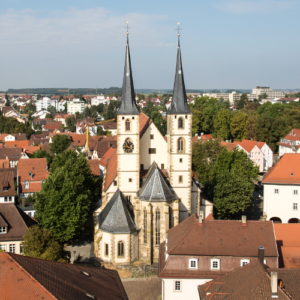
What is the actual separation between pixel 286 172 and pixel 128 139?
2155 cm

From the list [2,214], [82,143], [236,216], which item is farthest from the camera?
[82,143]

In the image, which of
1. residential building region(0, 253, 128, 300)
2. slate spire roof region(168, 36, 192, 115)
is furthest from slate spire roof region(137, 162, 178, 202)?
residential building region(0, 253, 128, 300)

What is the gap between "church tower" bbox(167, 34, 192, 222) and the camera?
40719 mm

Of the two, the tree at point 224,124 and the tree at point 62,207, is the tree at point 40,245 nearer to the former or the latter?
the tree at point 62,207

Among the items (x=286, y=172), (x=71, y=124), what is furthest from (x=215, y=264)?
(x=71, y=124)

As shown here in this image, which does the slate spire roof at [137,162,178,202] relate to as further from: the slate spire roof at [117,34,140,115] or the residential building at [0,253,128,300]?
the residential building at [0,253,128,300]

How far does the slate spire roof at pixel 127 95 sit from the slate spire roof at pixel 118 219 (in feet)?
26.1

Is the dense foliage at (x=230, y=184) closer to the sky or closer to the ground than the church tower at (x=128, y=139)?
closer to the ground

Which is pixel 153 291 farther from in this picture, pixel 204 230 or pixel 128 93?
pixel 128 93

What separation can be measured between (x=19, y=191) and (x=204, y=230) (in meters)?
36.9

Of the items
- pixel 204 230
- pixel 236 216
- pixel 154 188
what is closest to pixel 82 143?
pixel 236 216

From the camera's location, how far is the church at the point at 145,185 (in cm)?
3803

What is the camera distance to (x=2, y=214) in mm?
38500

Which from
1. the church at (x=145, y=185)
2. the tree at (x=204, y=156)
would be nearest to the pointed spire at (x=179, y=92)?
the church at (x=145, y=185)
